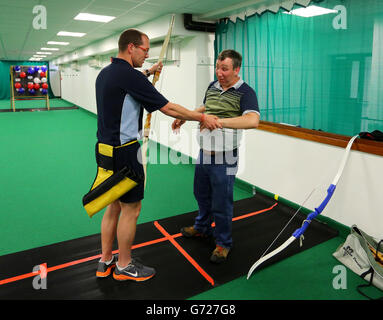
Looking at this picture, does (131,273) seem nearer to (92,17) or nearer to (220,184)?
(220,184)

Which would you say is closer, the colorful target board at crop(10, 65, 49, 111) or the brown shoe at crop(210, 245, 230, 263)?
the brown shoe at crop(210, 245, 230, 263)

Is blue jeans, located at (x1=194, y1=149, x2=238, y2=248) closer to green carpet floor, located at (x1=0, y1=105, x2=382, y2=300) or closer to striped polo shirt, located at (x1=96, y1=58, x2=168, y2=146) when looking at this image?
green carpet floor, located at (x1=0, y1=105, x2=382, y2=300)

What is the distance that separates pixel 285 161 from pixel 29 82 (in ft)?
40.1

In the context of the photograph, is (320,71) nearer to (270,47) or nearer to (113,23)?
(270,47)

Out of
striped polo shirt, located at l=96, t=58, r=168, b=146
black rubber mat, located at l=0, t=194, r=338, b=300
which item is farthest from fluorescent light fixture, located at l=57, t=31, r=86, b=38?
striped polo shirt, located at l=96, t=58, r=168, b=146

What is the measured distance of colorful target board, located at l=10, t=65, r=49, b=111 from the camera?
1215 centimetres

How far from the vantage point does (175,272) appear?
2.17m

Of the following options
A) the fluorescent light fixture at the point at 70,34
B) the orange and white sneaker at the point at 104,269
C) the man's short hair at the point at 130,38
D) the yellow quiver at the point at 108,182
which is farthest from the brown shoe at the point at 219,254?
the fluorescent light fixture at the point at 70,34

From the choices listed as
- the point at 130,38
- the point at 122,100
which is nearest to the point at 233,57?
the point at 130,38

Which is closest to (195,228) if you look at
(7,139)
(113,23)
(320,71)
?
(320,71)

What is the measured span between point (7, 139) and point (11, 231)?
4.66 metres

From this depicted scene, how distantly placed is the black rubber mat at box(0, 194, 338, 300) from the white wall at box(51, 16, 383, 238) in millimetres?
301

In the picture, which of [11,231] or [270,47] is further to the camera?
[270,47]

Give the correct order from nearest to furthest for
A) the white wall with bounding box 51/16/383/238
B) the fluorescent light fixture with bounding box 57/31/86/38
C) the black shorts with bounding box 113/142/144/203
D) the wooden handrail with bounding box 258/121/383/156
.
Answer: the black shorts with bounding box 113/142/144/203 → the wooden handrail with bounding box 258/121/383/156 → the white wall with bounding box 51/16/383/238 → the fluorescent light fixture with bounding box 57/31/86/38
